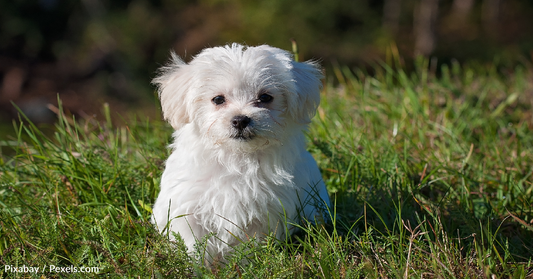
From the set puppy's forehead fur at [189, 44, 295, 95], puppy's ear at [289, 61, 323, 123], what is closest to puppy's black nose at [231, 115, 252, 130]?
puppy's forehead fur at [189, 44, 295, 95]

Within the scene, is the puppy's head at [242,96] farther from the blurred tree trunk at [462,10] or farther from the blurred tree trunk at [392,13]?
the blurred tree trunk at [462,10]

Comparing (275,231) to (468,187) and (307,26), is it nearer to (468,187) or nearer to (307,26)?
(468,187)

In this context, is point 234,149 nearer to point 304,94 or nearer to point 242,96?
point 242,96

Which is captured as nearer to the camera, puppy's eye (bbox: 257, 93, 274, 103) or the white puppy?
the white puppy

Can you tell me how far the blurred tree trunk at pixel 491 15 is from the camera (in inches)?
823

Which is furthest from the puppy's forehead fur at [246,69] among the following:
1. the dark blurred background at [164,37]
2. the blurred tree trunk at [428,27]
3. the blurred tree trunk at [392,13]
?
the blurred tree trunk at [392,13]

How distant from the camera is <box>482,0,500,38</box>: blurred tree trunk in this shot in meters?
20.9

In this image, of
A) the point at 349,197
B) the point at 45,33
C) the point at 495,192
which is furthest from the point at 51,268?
the point at 45,33

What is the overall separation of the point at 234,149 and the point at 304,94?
59 centimetres

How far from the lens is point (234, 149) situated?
2.66 metres

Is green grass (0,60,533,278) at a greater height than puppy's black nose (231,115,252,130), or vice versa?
puppy's black nose (231,115,252,130)

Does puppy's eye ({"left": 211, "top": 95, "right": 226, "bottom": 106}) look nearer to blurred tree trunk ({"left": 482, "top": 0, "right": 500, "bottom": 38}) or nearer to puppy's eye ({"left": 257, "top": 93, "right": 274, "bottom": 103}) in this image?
puppy's eye ({"left": 257, "top": 93, "right": 274, "bottom": 103})

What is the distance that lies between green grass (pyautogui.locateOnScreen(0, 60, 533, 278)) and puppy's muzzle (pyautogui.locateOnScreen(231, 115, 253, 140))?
66 cm

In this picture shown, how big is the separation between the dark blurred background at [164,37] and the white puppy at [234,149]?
497 inches
